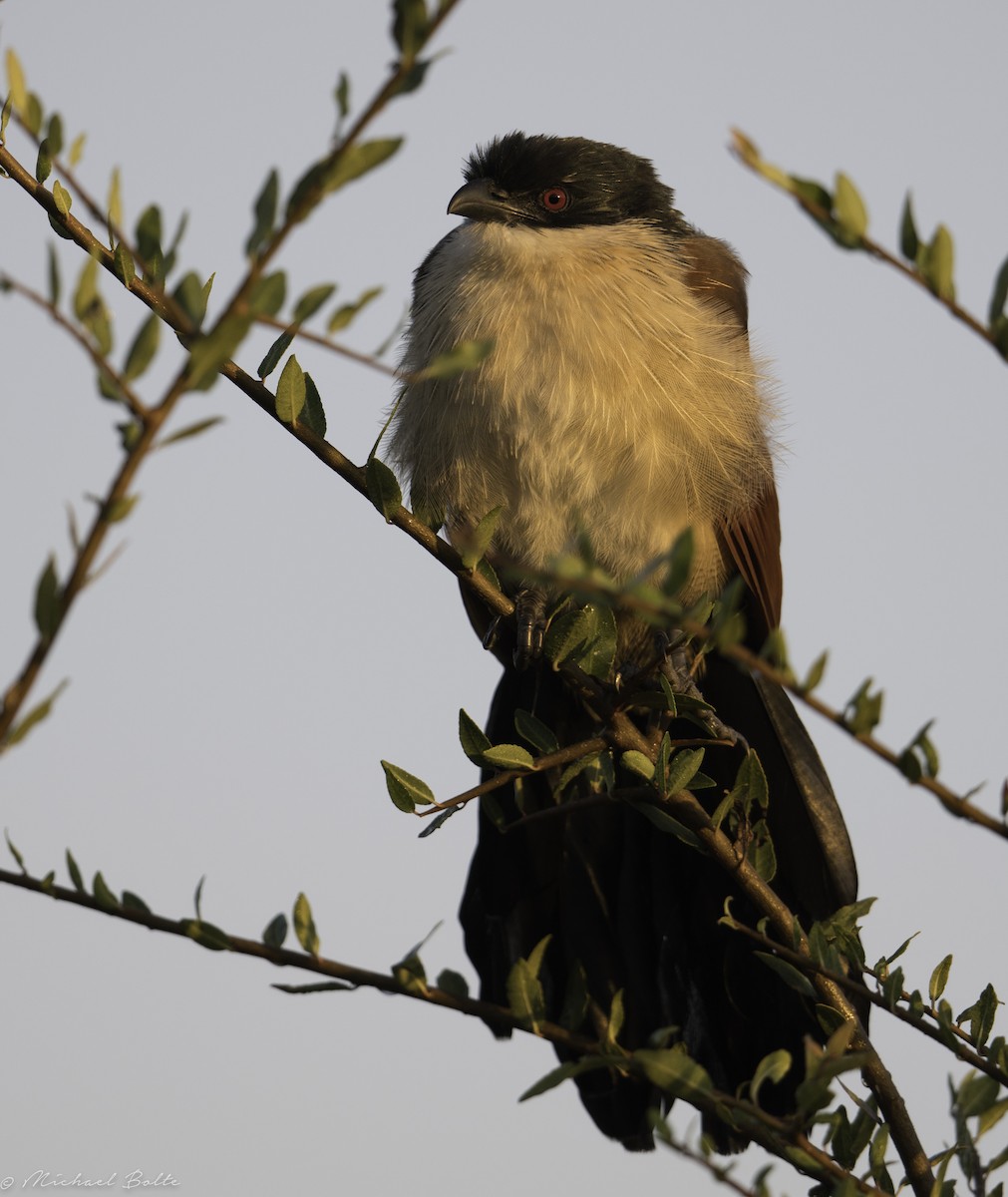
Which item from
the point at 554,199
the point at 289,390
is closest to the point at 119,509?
the point at 289,390

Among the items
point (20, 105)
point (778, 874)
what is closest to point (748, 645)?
point (778, 874)

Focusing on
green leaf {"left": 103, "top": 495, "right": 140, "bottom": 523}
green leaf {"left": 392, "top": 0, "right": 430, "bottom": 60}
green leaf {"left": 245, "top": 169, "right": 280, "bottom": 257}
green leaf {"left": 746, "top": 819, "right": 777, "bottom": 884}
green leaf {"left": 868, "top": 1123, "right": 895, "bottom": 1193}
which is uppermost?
green leaf {"left": 392, "top": 0, "right": 430, "bottom": 60}

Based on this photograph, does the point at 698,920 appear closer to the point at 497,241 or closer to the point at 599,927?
the point at 599,927

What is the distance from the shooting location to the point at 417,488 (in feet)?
12.4

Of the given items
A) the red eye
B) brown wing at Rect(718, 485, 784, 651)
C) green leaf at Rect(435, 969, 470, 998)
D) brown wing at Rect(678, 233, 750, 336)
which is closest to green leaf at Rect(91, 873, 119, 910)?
green leaf at Rect(435, 969, 470, 998)

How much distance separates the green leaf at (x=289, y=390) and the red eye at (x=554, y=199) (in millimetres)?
2221

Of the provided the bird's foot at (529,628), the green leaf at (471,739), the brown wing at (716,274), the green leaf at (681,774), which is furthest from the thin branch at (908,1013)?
the brown wing at (716,274)

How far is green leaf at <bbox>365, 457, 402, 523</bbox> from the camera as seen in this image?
2207 mm

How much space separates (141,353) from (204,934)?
87 cm

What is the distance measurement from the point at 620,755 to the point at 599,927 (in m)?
1.02

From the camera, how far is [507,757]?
7.18 feet

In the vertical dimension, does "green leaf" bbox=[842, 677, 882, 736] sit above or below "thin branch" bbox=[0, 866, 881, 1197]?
above

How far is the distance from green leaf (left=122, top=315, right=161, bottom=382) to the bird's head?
121 inches

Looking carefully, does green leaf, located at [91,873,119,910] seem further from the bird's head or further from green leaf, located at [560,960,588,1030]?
the bird's head
